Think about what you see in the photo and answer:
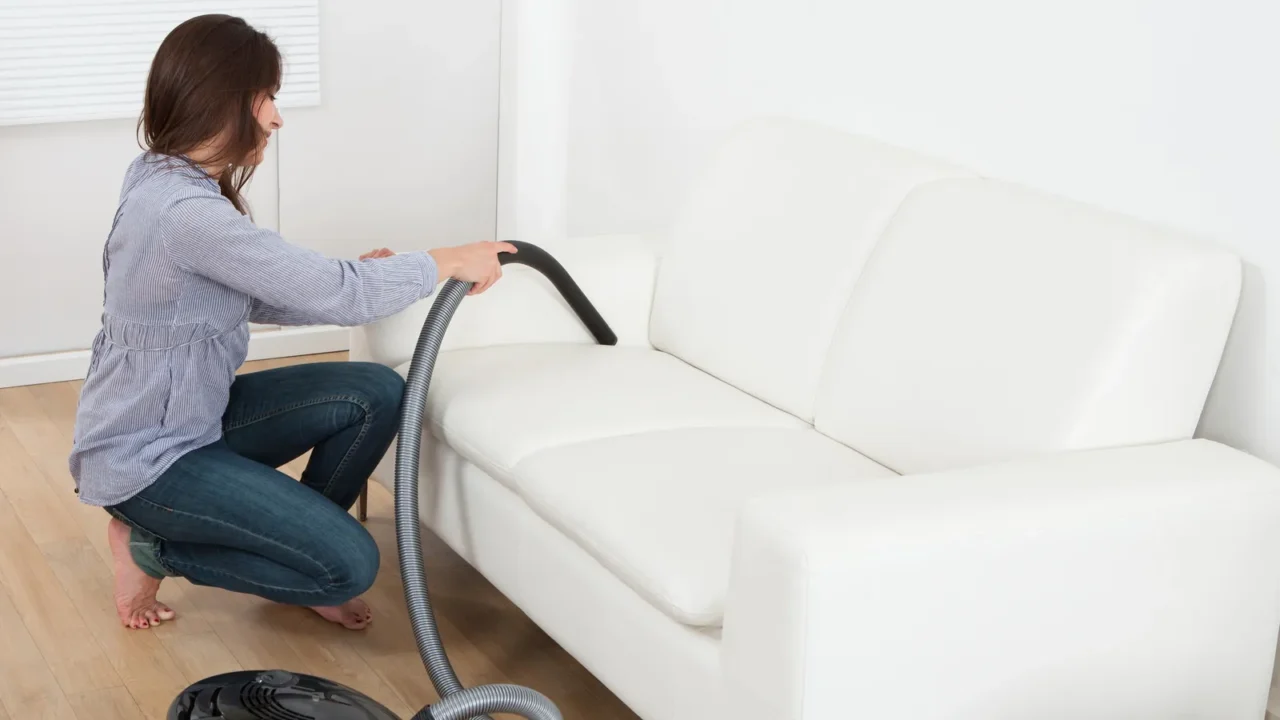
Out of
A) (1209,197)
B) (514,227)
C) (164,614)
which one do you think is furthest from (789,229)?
(514,227)

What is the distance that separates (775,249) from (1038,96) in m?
0.51

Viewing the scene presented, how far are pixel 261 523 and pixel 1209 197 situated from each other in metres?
1.51

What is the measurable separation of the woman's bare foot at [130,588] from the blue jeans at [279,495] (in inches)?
1.4

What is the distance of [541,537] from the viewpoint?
2.23m

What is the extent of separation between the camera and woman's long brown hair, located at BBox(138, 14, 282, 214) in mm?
2207

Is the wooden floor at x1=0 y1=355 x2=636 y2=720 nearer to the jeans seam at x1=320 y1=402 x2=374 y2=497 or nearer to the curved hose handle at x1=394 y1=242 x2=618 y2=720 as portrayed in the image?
the curved hose handle at x1=394 y1=242 x2=618 y2=720

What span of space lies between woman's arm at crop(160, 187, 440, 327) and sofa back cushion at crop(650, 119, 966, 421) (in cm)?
60

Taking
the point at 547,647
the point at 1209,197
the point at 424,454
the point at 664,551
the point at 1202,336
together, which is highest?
the point at 1209,197

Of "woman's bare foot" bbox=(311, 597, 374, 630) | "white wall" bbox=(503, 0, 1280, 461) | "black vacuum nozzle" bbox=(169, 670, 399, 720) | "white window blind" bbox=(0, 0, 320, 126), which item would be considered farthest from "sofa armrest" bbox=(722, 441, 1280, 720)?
"white window blind" bbox=(0, 0, 320, 126)

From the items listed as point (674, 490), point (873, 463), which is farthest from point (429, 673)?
point (873, 463)

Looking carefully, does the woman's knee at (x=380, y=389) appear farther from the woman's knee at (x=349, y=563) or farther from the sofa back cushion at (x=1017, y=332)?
the sofa back cushion at (x=1017, y=332)

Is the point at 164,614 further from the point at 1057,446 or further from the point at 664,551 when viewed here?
the point at 1057,446

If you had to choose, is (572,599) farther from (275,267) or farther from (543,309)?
(543,309)

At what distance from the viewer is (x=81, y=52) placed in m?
3.47
